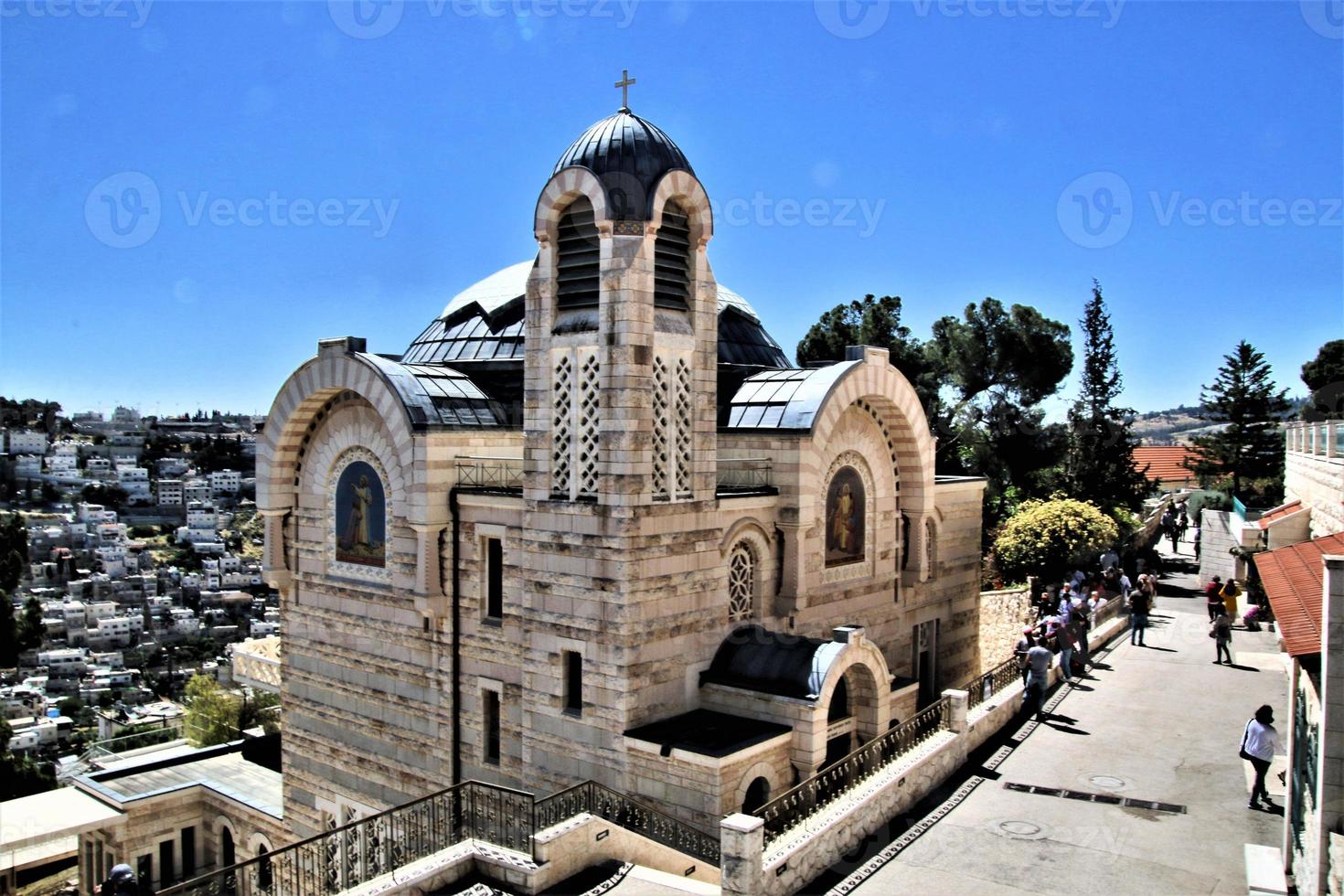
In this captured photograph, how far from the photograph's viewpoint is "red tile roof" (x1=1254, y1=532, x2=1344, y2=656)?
25.8 feet

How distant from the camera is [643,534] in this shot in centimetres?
1280

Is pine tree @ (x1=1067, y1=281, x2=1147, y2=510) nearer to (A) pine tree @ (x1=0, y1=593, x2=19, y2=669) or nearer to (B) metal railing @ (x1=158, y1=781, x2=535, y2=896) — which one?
(B) metal railing @ (x1=158, y1=781, x2=535, y2=896)

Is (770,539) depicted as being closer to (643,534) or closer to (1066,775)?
(643,534)

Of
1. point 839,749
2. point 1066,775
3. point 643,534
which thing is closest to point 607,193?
point 643,534

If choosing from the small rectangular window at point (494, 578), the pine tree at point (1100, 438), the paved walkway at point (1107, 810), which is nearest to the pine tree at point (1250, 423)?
the pine tree at point (1100, 438)

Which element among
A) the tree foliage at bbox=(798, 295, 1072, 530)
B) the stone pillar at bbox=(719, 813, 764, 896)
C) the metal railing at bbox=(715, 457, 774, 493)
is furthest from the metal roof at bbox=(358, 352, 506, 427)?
the tree foliage at bbox=(798, 295, 1072, 530)

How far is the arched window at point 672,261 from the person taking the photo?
13578mm

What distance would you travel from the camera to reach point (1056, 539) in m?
28.4

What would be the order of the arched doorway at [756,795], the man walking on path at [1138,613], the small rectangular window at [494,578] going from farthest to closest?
the man walking on path at [1138,613], the small rectangular window at [494,578], the arched doorway at [756,795]

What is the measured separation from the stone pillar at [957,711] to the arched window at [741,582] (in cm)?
322

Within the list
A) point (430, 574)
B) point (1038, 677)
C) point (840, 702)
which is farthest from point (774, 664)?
point (430, 574)

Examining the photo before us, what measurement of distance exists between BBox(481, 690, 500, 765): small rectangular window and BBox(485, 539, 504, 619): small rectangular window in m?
1.26

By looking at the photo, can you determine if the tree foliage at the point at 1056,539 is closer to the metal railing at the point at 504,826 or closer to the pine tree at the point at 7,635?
the metal railing at the point at 504,826

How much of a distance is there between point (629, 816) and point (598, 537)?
11.7 feet
